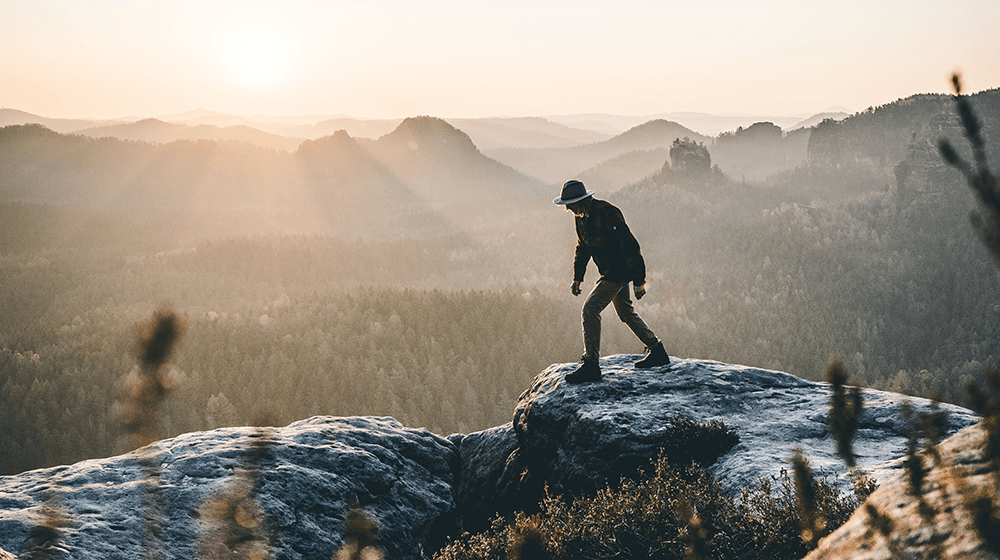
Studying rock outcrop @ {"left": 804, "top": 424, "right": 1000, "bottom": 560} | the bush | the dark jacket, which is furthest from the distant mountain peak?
rock outcrop @ {"left": 804, "top": 424, "right": 1000, "bottom": 560}

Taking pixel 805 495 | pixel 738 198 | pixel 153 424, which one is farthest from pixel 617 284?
pixel 738 198

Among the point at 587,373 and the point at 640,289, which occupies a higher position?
the point at 640,289

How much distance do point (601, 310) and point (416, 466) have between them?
4.11 metres

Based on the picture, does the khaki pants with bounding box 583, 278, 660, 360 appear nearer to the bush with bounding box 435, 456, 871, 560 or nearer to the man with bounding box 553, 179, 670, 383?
the man with bounding box 553, 179, 670, 383

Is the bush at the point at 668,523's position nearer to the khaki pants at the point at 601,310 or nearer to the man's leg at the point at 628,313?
the khaki pants at the point at 601,310

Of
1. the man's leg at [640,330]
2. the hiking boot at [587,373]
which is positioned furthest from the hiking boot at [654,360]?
the hiking boot at [587,373]

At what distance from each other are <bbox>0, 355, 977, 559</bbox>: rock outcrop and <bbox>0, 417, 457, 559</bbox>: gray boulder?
2 centimetres

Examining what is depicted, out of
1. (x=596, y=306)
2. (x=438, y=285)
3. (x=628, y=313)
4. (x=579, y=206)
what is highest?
(x=579, y=206)

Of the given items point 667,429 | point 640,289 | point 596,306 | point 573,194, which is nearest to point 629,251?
point 640,289

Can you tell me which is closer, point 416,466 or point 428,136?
point 416,466

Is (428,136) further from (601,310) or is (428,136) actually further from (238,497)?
(238,497)

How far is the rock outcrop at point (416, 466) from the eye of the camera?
5.88 metres

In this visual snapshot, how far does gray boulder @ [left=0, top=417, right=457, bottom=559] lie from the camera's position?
18.5 feet

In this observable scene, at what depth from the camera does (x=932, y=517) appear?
2.12 m
